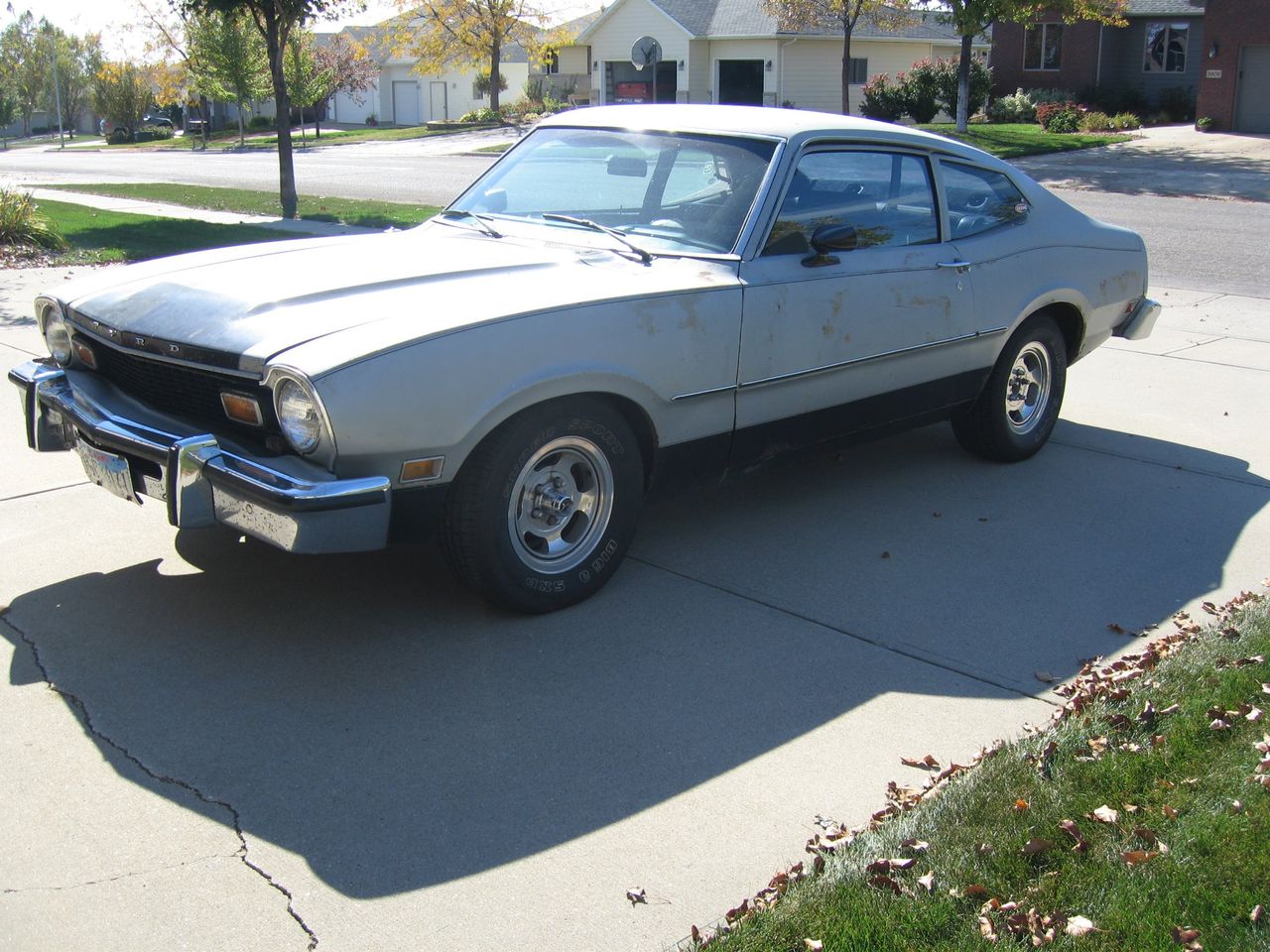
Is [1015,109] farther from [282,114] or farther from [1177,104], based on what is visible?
[282,114]

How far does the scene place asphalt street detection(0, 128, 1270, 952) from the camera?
302cm

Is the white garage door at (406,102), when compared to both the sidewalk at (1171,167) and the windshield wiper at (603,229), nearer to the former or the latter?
the sidewalk at (1171,167)

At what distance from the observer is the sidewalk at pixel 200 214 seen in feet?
49.5

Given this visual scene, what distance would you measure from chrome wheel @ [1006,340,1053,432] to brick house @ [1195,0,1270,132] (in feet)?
104

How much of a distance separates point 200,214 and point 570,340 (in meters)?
14.7

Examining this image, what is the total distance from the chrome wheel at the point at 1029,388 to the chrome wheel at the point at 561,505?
2.79 meters

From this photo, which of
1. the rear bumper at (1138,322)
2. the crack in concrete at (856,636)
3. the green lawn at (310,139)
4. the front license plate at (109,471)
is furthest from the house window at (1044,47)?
the front license plate at (109,471)

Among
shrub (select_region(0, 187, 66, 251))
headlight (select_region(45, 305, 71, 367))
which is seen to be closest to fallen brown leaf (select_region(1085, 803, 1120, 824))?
headlight (select_region(45, 305, 71, 367))

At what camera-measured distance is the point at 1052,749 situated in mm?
3598

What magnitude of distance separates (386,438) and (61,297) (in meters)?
1.84

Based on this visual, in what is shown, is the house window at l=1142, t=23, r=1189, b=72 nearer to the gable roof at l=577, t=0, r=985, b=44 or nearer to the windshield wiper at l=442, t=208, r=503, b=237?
the gable roof at l=577, t=0, r=985, b=44

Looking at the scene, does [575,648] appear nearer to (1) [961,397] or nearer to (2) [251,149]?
(1) [961,397]

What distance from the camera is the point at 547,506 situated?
4426 millimetres

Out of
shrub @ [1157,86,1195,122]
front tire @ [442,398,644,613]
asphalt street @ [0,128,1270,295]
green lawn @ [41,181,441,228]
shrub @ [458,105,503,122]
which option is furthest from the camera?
shrub @ [458,105,503,122]
